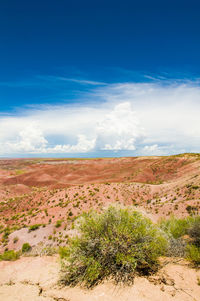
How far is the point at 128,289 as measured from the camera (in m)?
6.66

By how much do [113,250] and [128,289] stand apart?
151 centimetres

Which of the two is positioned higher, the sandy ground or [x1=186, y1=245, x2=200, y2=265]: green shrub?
[x1=186, y1=245, x2=200, y2=265]: green shrub

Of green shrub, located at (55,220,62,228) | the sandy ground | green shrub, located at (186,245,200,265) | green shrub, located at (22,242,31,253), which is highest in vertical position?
green shrub, located at (186,245,200,265)

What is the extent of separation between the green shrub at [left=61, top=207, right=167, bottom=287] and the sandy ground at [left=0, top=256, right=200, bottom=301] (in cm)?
44

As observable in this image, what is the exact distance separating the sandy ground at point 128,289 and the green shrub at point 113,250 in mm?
440

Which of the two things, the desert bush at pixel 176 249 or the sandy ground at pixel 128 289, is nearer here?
the sandy ground at pixel 128 289

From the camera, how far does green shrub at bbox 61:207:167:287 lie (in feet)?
24.3

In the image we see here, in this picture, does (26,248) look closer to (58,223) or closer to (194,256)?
(58,223)

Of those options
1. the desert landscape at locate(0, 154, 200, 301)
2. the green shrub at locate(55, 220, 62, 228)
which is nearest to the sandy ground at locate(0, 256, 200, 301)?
the desert landscape at locate(0, 154, 200, 301)

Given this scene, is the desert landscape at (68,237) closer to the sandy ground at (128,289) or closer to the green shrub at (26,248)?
the sandy ground at (128,289)

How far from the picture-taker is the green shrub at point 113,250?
741 cm

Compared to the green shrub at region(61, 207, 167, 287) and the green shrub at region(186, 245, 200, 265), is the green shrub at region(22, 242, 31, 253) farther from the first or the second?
the green shrub at region(186, 245, 200, 265)

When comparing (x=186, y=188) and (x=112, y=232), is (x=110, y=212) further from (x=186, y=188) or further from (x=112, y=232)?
(x=186, y=188)

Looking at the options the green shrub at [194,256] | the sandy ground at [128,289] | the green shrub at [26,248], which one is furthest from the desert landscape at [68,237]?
the green shrub at [194,256]
